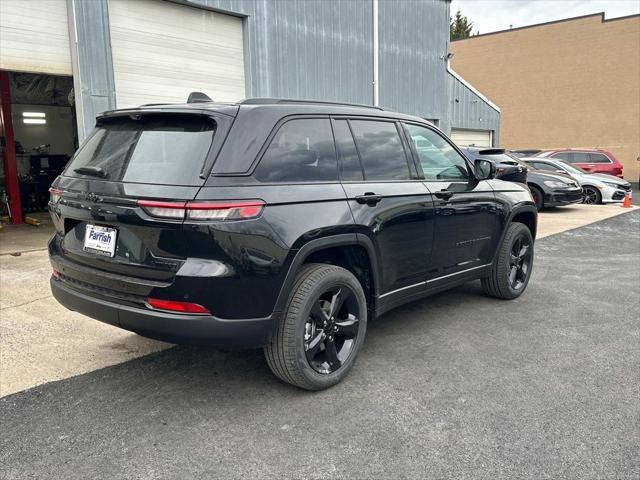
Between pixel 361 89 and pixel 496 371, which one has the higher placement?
pixel 361 89

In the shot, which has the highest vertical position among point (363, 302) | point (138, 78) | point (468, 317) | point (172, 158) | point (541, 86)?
point (541, 86)

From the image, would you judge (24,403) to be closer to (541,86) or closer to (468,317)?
(468,317)

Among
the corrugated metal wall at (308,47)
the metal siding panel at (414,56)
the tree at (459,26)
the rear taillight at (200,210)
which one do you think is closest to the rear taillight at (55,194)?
the rear taillight at (200,210)

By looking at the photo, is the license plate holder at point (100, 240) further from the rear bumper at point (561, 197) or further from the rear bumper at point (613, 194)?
the rear bumper at point (613, 194)

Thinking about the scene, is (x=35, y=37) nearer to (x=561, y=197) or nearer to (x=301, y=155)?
(x=301, y=155)

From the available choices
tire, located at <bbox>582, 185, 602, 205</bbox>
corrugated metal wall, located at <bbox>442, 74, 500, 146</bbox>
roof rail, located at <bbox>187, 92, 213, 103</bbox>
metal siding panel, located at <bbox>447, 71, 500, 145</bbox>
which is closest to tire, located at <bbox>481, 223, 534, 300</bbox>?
roof rail, located at <bbox>187, 92, 213, 103</bbox>

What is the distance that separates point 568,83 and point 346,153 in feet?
101

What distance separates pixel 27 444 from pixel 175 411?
0.75m

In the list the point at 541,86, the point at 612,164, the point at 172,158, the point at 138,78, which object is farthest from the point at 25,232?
the point at 541,86

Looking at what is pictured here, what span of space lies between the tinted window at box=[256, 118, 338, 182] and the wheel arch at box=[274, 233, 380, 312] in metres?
0.40

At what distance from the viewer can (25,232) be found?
32.7 ft

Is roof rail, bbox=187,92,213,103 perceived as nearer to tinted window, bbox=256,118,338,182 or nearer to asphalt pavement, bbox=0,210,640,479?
tinted window, bbox=256,118,338,182

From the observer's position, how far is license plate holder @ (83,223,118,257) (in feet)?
9.74

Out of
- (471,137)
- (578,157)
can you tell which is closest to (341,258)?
(471,137)
